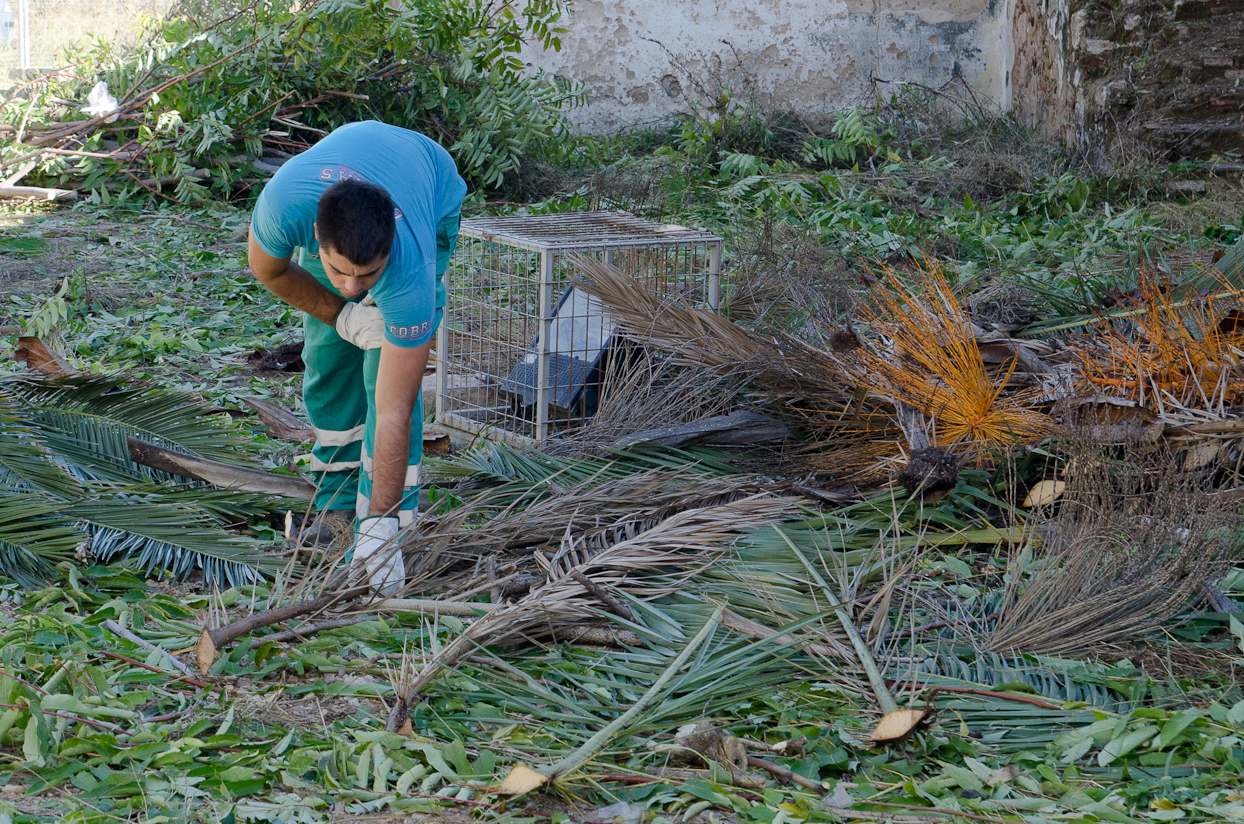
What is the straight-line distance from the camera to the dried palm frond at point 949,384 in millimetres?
2756

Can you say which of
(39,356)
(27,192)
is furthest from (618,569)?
(27,192)

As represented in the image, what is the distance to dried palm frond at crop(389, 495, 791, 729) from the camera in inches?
77.9

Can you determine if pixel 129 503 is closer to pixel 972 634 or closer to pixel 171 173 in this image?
pixel 972 634

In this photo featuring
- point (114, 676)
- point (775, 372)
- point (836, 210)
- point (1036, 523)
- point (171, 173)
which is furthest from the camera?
point (171, 173)

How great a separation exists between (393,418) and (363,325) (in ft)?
1.05

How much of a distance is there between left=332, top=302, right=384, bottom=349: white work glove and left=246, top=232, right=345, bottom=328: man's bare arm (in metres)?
0.06

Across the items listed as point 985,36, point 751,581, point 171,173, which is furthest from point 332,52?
point 751,581

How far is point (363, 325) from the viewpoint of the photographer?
2613 mm

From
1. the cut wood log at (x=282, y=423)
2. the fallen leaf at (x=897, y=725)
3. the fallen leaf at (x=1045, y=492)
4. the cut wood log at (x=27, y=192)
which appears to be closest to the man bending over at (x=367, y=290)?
the cut wood log at (x=282, y=423)

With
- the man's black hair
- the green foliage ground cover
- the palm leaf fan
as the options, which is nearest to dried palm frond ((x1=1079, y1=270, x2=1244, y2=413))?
the green foliage ground cover

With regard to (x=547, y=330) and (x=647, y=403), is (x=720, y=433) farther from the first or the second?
(x=547, y=330)

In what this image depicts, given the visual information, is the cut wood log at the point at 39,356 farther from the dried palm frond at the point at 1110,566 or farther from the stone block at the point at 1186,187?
the stone block at the point at 1186,187

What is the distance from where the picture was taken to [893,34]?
9008mm

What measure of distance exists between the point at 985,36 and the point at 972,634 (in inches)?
316
